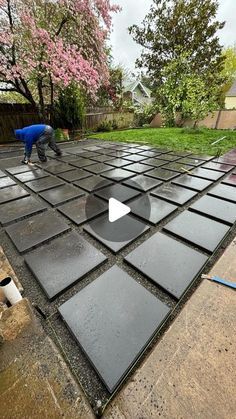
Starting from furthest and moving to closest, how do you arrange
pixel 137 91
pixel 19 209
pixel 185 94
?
pixel 137 91, pixel 185 94, pixel 19 209

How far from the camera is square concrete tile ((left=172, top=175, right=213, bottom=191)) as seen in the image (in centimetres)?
279

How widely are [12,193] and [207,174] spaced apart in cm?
324

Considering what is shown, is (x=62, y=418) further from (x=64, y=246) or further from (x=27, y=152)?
(x=27, y=152)

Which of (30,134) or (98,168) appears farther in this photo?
(30,134)

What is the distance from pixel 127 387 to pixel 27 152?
428 centimetres

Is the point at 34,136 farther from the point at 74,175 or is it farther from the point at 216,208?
the point at 216,208

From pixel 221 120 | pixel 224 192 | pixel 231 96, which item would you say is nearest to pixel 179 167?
pixel 224 192

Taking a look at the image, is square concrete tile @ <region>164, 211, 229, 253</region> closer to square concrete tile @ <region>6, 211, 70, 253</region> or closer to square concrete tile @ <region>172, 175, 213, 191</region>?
square concrete tile @ <region>172, 175, 213, 191</region>

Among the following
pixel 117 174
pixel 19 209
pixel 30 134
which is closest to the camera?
pixel 19 209

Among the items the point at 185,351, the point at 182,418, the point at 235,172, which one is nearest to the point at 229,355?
the point at 185,351

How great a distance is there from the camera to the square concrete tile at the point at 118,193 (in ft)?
8.41

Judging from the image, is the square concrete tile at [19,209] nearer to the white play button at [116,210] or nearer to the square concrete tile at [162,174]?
the white play button at [116,210]

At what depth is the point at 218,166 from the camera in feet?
11.9

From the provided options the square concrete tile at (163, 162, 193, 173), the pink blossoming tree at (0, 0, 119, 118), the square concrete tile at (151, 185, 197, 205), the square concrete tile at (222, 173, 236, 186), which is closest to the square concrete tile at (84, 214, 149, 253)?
the square concrete tile at (151, 185, 197, 205)
